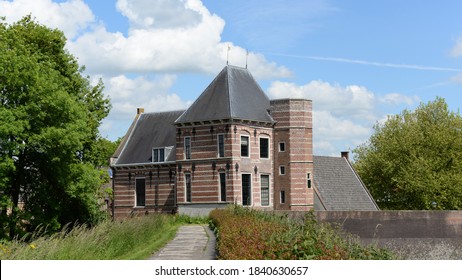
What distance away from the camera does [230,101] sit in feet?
131

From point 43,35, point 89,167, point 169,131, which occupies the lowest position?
point 89,167

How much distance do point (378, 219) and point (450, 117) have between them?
18.1 meters

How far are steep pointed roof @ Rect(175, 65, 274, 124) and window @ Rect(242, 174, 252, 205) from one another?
3.51m

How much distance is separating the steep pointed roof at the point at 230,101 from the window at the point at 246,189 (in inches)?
138

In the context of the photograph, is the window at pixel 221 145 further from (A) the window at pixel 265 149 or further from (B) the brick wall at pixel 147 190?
(B) the brick wall at pixel 147 190

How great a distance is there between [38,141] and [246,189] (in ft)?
42.3

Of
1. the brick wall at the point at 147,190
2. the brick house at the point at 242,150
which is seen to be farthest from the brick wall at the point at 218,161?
the brick wall at the point at 147,190

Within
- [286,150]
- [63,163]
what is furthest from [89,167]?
[286,150]

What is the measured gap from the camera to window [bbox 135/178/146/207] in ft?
152

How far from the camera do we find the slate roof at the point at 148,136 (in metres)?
46.4

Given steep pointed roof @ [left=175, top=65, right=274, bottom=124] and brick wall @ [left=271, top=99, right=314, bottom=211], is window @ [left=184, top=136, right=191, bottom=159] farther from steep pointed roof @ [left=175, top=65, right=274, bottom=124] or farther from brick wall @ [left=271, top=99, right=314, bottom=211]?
brick wall @ [left=271, top=99, right=314, bottom=211]

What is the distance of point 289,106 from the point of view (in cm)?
4047

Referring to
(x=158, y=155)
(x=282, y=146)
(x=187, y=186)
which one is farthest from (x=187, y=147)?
(x=282, y=146)

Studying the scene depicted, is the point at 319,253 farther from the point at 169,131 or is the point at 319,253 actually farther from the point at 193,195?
the point at 169,131
